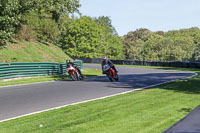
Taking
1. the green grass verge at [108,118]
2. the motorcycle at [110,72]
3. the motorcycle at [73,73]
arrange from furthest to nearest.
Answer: the motorcycle at [73,73]
the motorcycle at [110,72]
the green grass verge at [108,118]

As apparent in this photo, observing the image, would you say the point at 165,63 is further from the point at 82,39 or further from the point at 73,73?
the point at 73,73

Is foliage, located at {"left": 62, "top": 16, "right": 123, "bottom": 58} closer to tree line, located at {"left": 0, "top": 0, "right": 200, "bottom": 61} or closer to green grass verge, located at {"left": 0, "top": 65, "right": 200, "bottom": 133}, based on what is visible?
tree line, located at {"left": 0, "top": 0, "right": 200, "bottom": 61}

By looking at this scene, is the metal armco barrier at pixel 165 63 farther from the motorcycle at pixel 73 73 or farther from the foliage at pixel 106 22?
the foliage at pixel 106 22

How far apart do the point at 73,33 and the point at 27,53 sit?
4718 cm

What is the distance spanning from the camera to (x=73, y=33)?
258 ft

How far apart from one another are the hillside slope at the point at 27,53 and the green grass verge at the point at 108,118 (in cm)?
1898

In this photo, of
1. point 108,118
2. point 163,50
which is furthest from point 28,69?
point 163,50

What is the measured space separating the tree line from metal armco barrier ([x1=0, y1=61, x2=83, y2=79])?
2.68 m

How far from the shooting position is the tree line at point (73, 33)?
25.0 m

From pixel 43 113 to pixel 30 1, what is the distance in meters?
18.2

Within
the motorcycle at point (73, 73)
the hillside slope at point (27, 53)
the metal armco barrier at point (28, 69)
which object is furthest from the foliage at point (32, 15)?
the motorcycle at point (73, 73)

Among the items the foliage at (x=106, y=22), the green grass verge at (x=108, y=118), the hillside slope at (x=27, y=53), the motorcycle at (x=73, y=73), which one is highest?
the foliage at (x=106, y=22)

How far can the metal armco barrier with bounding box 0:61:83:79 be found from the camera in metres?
21.1

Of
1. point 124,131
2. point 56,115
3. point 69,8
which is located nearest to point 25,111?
point 56,115
